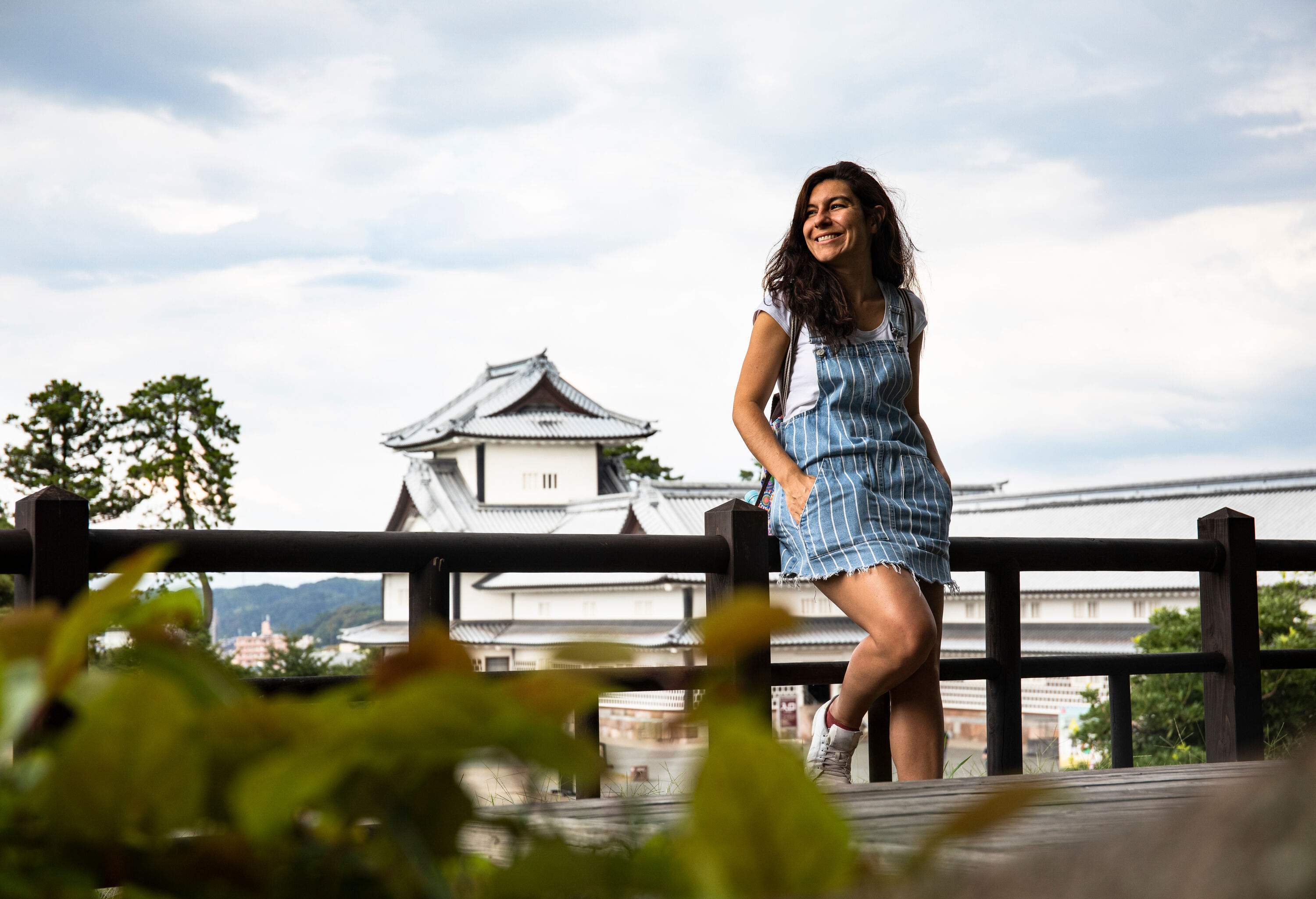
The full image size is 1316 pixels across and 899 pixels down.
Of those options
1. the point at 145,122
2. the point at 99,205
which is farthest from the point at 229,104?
the point at 99,205

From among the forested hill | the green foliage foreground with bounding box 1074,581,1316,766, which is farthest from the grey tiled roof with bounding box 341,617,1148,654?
the forested hill

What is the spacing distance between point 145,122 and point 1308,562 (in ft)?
131

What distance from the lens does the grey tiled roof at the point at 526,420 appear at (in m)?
27.8

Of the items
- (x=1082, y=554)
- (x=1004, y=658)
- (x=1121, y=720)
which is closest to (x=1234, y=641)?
(x=1121, y=720)

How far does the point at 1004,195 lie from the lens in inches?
1172

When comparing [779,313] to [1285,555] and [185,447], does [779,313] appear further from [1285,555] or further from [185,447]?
[185,447]

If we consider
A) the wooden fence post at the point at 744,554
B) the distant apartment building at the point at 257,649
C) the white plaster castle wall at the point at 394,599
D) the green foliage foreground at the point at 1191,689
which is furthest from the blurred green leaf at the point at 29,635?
the white plaster castle wall at the point at 394,599

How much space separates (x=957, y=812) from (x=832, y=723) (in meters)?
1.46

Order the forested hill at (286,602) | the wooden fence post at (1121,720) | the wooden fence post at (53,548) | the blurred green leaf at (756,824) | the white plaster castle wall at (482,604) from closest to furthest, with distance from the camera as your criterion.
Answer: the blurred green leaf at (756,824) → the wooden fence post at (53,548) → the wooden fence post at (1121,720) → the white plaster castle wall at (482,604) → the forested hill at (286,602)

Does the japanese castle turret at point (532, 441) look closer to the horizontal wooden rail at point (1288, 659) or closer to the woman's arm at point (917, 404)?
the horizontal wooden rail at point (1288, 659)

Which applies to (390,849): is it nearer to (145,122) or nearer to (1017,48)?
(1017,48)

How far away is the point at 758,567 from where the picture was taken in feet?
6.93

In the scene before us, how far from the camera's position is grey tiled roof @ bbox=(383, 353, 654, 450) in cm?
2775

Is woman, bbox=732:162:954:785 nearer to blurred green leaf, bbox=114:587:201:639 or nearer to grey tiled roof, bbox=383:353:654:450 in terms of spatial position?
blurred green leaf, bbox=114:587:201:639
